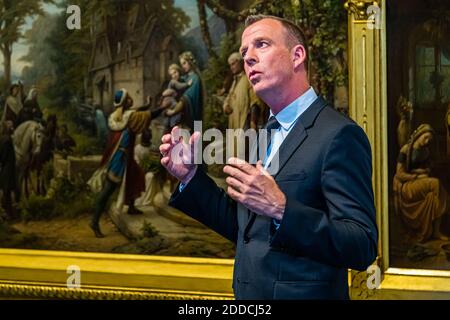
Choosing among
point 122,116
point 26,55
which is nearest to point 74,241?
point 122,116

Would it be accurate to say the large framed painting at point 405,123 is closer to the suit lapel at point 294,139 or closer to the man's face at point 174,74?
the man's face at point 174,74

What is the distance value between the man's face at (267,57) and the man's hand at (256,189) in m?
0.34

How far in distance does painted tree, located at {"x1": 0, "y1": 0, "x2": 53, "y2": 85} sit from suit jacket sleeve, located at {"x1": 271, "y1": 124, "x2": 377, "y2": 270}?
17.2ft

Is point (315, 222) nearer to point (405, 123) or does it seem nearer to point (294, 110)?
point (294, 110)

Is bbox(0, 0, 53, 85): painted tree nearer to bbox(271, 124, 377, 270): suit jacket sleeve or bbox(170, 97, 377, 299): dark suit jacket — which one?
bbox(170, 97, 377, 299): dark suit jacket

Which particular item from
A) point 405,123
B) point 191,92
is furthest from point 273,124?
point 191,92

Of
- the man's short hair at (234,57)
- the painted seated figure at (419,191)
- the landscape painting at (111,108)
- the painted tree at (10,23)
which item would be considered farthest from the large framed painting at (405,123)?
the painted tree at (10,23)

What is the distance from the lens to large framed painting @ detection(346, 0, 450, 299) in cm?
503

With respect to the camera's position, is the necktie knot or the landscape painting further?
the landscape painting

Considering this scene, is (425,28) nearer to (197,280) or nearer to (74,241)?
(197,280)

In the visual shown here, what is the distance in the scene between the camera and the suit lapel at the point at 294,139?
217 cm

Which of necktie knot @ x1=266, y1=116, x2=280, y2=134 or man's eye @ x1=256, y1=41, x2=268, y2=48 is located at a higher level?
man's eye @ x1=256, y1=41, x2=268, y2=48

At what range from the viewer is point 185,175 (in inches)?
93.0

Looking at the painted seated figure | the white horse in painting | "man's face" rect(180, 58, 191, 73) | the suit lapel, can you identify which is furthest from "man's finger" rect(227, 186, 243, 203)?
the white horse in painting
